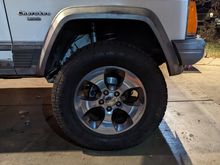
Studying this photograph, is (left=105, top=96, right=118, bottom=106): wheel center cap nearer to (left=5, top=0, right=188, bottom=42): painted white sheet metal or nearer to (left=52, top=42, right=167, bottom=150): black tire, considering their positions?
(left=52, top=42, right=167, bottom=150): black tire

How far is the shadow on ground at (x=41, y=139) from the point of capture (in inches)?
130

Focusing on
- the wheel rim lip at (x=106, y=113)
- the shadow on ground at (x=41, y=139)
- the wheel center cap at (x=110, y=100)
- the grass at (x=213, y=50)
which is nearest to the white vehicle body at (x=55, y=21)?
the wheel rim lip at (x=106, y=113)

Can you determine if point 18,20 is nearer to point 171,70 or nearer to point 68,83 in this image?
point 68,83

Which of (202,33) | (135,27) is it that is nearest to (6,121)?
(135,27)

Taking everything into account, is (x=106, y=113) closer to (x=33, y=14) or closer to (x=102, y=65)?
(x=102, y=65)

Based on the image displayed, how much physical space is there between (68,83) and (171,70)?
3.01 ft

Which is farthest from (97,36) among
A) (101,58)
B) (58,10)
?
(58,10)

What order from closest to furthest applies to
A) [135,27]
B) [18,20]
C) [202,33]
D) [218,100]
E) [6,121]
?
[18,20]
[135,27]
[6,121]
[218,100]
[202,33]

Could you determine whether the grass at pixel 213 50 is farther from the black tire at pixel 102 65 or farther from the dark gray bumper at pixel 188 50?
the black tire at pixel 102 65

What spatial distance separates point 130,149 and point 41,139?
0.87 meters

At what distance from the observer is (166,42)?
322 cm

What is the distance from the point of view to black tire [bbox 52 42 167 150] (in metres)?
3.20

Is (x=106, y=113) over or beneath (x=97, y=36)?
beneath

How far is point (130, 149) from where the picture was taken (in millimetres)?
3387
